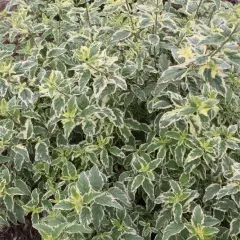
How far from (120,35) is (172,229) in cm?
129

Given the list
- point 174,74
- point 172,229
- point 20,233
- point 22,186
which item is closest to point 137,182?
point 172,229

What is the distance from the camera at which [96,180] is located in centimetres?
252

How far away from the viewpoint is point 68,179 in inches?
113

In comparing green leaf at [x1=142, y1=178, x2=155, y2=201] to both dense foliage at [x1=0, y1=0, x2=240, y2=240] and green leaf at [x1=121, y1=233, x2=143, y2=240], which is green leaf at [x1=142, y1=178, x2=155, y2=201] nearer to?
dense foliage at [x1=0, y1=0, x2=240, y2=240]

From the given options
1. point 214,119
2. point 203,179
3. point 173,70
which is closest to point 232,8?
point 214,119

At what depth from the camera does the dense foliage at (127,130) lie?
8.25ft

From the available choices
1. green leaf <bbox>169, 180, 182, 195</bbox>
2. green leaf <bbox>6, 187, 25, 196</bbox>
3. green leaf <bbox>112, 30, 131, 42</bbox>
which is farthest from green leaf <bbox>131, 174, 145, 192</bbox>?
green leaf <bbox>112, 30, 131, 42</bbox>

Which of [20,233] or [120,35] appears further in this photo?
[20,233]

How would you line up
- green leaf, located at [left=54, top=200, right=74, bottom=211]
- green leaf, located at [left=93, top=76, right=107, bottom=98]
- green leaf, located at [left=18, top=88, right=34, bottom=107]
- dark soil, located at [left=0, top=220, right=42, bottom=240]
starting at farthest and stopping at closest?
dark soil, located at [left=0, top=220, right=42, bottom=240]
green leaf, located at [left=18, top=88, right=34, bottom=107]
green leaf, located at [left=93, top=76, right=107, bottom=98]
green leaf, located at [left=54, top=200, right=74, bottom=211]

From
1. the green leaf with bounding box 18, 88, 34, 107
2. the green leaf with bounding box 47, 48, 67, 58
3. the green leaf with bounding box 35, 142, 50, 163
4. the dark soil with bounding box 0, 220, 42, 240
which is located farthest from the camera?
the dark soil with bounding box 0, 220, 42, 240

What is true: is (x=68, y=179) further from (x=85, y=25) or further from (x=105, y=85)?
(x=85, y=25)

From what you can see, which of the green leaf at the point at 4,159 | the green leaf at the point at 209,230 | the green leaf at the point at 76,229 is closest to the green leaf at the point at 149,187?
the green leaf at the point at 209,230

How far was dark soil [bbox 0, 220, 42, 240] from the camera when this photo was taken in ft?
11.3

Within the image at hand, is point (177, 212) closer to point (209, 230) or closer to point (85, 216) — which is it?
point (209, 230)
